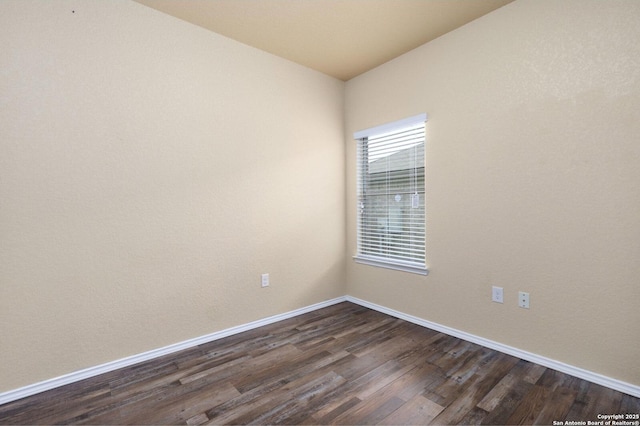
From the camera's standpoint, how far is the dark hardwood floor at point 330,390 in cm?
162

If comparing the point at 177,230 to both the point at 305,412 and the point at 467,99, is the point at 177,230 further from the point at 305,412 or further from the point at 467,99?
the point at 467,99

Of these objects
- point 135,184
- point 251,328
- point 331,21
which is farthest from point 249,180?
point 331,21

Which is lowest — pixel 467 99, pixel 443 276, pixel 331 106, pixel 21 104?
pixel 443 276

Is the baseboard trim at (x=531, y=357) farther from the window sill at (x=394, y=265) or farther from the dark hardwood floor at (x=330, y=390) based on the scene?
the window sill at (x=394, y=265)

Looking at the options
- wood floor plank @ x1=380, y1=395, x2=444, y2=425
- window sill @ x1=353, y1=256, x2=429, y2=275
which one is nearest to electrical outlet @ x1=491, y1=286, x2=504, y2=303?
window sill @ x1=353, y1=256, x2=429, y2=275

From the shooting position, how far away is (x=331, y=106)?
345 centimetres

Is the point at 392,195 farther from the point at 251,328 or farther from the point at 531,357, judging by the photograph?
the point at 251,328

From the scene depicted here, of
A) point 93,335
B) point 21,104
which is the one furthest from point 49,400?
point 21,104

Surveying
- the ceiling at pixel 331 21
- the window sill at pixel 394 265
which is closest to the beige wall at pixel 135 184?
the ceiling at pixel 331 21

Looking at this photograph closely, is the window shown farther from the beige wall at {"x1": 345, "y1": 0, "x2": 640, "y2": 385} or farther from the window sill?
the beige wall at {"x1": 345, "y1": 0, "x2": 640, "y2": 385}

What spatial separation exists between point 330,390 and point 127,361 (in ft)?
4.91

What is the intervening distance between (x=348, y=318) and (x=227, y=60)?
2693 mm

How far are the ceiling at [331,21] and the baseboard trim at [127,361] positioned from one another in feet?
8.52

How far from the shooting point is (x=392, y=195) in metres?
3.15
